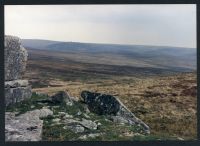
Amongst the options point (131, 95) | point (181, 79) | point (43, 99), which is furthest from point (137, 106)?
point (43, 99)

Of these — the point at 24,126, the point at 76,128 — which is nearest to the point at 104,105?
the point at 76,128

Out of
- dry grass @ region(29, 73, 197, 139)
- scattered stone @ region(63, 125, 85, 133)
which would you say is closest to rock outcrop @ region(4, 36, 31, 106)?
dry grass @ region(29, 73, 197, 139)

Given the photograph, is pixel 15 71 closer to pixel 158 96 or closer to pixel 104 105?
pixel 104 105

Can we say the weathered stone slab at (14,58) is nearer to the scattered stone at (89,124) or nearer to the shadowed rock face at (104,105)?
the shadowed rock face at (104,105)

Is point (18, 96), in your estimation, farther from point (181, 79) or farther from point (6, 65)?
point (181, 79)

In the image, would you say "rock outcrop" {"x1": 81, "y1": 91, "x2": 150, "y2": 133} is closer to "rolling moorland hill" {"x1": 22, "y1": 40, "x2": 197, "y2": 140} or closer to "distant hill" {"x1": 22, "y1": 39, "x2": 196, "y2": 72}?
"rolling moorland hill" {"x1": 22, "y1": 40, "x2": 197, "y2": 140}

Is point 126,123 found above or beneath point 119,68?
beneath
